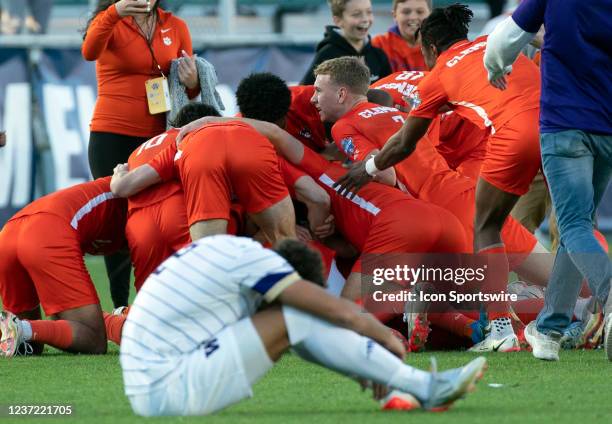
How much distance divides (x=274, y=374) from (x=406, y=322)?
147 centimetres

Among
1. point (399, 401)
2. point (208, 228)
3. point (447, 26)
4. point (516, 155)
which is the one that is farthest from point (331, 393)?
point (447, 26)

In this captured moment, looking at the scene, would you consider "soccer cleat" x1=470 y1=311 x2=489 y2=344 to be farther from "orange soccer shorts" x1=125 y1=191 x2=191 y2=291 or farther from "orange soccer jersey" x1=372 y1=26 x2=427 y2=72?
"orange soccer jersey" x1=372 y1=26 x2=427 y2=72

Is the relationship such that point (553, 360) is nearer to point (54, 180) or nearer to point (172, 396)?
point (172, 396)

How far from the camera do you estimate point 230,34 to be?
47.9 ft

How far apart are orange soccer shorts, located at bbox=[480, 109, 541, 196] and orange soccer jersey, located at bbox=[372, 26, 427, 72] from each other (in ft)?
12.0

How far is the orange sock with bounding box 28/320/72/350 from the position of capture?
7621 mm

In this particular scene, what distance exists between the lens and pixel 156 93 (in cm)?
939

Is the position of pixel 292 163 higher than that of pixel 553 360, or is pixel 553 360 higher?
pixel 292 163

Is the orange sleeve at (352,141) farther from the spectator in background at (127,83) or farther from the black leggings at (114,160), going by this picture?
the black leggings at (114,160)

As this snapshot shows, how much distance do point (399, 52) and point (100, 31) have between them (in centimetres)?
309

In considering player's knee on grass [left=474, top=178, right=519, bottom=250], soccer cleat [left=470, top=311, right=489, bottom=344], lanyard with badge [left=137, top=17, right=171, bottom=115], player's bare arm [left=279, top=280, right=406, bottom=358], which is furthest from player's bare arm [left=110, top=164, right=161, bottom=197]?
player's bare arm [left=279, top=280, right=406, bottom=358]

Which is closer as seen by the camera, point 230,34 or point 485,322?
point 485,322

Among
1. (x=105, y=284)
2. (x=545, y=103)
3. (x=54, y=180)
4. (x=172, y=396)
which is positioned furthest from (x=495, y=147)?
(x=54, y=180)

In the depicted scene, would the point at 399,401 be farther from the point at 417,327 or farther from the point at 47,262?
the point at 47,262
